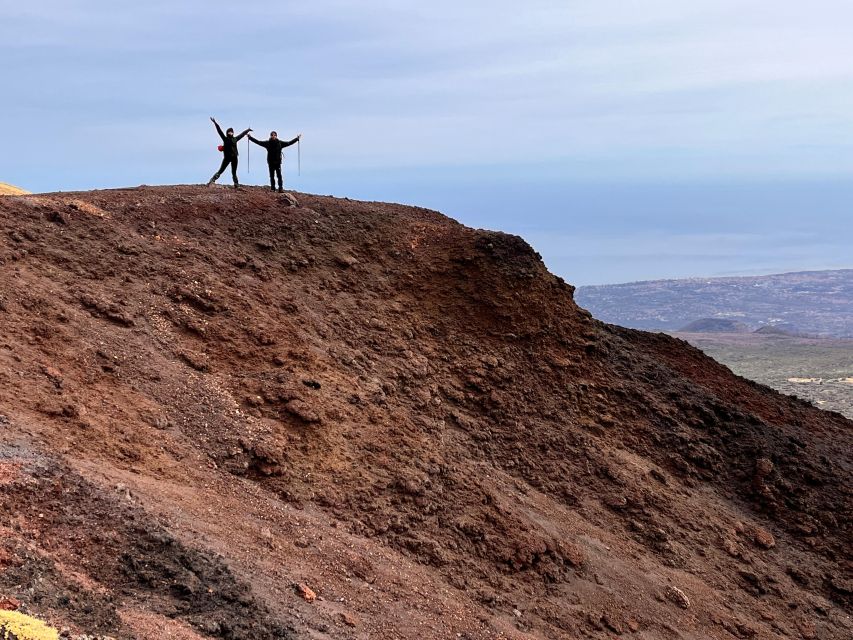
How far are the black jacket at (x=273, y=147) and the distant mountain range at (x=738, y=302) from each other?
144039mm

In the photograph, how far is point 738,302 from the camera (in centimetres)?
17888

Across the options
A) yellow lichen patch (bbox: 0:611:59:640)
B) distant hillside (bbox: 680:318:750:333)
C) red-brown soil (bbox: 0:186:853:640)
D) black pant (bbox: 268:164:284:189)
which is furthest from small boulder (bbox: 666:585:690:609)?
distant hillside (bbox: 680:318:750:333)

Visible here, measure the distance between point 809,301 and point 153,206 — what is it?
188 meters

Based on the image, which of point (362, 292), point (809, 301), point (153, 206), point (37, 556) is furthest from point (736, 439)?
point (809, 301)

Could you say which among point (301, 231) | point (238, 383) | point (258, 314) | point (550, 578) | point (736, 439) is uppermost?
point (301, 231)

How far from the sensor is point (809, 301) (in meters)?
182

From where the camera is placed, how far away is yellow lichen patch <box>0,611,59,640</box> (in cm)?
586

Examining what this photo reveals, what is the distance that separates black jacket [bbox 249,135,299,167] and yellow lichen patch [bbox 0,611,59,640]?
42.4 feet

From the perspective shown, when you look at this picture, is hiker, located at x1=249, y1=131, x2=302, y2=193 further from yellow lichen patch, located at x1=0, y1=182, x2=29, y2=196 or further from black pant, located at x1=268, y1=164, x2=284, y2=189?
yellow lichen patch, located at x1=0, y1=182, x2=29, y2=196

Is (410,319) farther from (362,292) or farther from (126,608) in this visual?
(126,608)

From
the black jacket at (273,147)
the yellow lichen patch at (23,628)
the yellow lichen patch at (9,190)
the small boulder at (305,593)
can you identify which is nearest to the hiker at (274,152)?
the black jacket at (273,147)

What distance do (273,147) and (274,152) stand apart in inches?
4.4

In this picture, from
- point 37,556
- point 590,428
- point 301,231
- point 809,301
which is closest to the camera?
point 37,556

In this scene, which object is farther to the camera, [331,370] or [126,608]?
[331,370]
